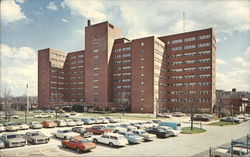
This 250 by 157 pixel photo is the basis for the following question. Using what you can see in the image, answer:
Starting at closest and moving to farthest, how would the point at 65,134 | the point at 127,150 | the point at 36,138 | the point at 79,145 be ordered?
the point at 79,145, the point at 127,150, the point at 36,138, the point at 65,134

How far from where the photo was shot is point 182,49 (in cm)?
8619

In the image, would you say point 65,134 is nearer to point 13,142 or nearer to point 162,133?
point 13,142

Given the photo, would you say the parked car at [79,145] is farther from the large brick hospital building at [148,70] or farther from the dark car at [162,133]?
the large brick hospital building at [148,70]

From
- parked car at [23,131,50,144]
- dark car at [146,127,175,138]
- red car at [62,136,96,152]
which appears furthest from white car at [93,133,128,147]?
dark car at [146,127,175,138]

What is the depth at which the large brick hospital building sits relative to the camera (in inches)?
3132

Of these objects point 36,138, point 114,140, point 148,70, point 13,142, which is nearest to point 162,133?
point 114,140

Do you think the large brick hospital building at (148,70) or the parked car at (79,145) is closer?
the parked car at (79,145)

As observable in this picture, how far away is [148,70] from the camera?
7981 centimetres

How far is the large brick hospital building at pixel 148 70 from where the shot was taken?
79.6m

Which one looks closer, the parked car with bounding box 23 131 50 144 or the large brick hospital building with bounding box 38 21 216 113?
the parked car with bounding box 23 131 50 144

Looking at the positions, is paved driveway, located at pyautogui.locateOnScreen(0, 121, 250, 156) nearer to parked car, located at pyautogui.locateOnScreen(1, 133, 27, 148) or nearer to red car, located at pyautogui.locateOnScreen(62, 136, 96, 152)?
red car, located at pyautogui.locateOnScreen(62, 136, 96, 152)

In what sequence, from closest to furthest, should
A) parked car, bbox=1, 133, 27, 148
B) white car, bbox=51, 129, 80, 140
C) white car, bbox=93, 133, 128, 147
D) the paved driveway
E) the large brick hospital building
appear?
the paved driveway
parked car, bbox=1, 133, 27, 148
white car, bbox=93, 133, 128, 147
white car, bbox=51, 129, 80, 140
the large brick hospital building

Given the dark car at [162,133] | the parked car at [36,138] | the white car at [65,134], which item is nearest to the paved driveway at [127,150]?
the parked car at [36,138]

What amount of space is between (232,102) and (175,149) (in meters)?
73.0
